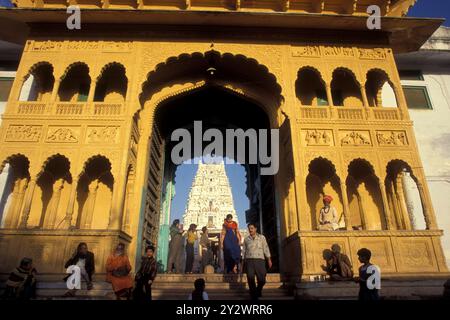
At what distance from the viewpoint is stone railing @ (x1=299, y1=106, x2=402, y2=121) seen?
9282 millimetres

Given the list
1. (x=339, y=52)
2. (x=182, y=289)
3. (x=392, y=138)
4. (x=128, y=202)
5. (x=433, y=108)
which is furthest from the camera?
(x=433, y=108)

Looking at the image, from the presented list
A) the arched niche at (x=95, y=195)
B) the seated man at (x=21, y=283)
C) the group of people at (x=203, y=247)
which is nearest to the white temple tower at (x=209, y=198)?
the group of people at (x=203, y=247)

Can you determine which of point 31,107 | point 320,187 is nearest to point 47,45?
point 31,107

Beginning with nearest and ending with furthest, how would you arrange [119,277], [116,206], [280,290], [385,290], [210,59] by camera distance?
[119,277] → [385,290] → [280,290] → [116,206] → [210,59]

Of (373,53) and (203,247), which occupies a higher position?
(373,53)

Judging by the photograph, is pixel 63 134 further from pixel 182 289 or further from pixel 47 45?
pixel 182 289

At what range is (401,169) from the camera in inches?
376

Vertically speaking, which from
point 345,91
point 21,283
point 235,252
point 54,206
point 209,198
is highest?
point 209,198

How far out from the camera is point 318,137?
29.6 feet

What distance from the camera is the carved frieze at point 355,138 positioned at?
895 centimetres

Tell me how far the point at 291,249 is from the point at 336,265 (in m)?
1.67

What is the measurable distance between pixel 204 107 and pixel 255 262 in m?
8.18

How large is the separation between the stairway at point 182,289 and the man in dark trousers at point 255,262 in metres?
1.21
